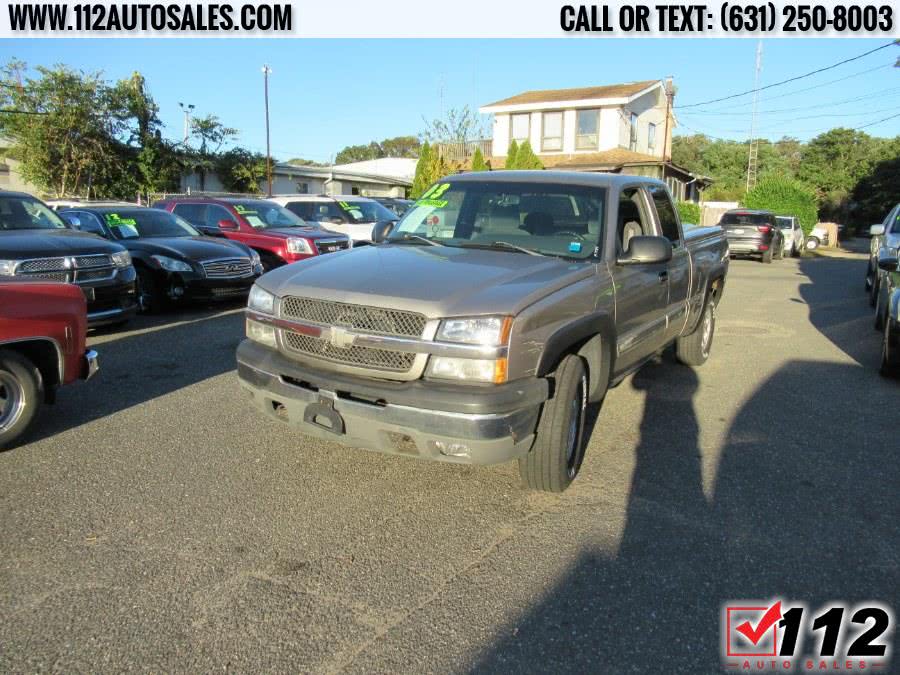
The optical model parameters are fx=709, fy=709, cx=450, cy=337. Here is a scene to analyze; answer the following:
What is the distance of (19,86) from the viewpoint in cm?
2955

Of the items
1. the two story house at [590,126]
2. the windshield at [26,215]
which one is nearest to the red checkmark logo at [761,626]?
the windshield at [26,215]

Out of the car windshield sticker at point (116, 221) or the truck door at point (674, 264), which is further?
the car windshield sticker at point (116, 221)

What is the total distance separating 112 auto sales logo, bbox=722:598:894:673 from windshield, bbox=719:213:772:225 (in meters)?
20.5

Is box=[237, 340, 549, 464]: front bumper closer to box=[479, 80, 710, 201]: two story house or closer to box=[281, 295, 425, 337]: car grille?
box=[281, 295, 425, 337]: car grille

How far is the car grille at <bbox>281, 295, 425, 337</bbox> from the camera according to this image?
3551mm

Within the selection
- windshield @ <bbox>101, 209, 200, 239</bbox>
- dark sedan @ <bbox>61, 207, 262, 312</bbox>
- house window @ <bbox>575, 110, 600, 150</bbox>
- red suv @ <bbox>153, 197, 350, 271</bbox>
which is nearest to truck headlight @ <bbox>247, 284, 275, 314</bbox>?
dark sedan @ <bbox>61, 207, 262, 312</bbox>

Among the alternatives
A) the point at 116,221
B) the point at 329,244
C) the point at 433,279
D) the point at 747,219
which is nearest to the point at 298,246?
the point at 329,244

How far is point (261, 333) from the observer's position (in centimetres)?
417

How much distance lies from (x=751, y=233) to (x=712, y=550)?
19.9 m

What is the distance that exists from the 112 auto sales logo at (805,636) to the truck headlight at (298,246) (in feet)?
32.9

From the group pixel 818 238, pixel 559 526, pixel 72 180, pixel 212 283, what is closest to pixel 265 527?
pixel 559 526

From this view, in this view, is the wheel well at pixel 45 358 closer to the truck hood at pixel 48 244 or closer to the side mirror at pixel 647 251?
the truck hood at pixel 48 244

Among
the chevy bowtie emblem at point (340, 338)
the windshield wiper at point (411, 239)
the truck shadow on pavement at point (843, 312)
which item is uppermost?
the windshield wiper at point (411, 239)

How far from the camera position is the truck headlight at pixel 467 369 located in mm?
3432
